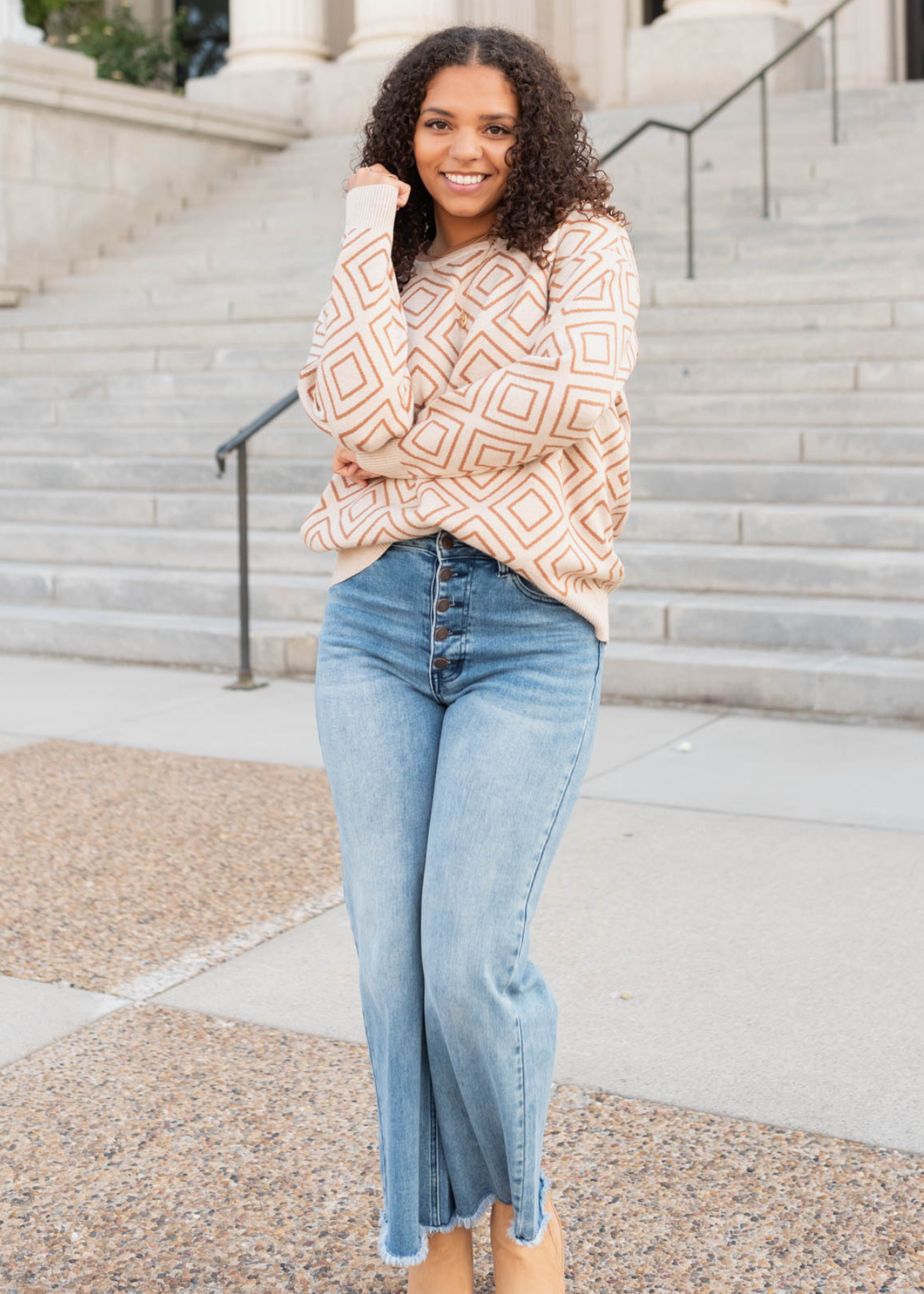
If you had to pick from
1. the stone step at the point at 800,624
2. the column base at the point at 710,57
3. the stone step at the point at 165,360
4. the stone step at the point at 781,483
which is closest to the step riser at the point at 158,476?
the stone step at the point at 165,360

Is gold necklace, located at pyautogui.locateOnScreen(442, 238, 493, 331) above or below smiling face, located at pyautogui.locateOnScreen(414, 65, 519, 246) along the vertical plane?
below

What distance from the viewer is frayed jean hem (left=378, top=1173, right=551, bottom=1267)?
2.44 m

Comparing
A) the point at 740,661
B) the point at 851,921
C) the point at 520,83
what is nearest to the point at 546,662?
the point at 520,83

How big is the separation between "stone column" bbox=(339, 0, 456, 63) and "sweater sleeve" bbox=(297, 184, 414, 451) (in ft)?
50.5

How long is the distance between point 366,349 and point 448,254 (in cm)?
28

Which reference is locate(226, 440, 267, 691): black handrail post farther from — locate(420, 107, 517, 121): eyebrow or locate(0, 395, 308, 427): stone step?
locate(420, 107, 517, 121): eyebrow

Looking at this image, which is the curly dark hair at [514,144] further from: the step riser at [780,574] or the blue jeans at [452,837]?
the step riser at [780,574]

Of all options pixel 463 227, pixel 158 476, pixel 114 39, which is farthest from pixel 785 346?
pixel 114 39

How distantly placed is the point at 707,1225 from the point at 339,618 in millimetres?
1312

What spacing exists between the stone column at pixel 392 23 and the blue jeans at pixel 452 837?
15644mm

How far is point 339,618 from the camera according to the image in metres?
2.46

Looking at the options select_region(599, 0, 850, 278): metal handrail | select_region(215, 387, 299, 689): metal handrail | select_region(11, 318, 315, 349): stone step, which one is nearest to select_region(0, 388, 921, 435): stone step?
select_region(11, 318, 315, 349): stone step

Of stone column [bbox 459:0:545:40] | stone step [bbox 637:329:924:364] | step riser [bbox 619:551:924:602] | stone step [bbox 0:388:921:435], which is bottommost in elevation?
step riser [bbox 619:551:924:602]

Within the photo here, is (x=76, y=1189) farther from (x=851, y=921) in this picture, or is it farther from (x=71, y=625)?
(x=71, y=625)
